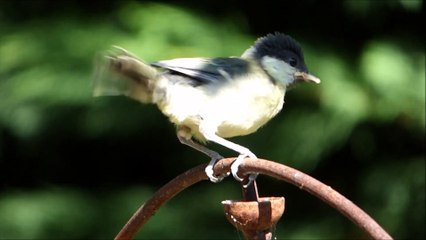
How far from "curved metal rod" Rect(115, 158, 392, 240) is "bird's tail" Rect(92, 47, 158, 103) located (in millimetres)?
338

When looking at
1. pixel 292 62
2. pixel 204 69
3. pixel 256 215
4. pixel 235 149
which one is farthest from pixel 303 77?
pixel 256 215

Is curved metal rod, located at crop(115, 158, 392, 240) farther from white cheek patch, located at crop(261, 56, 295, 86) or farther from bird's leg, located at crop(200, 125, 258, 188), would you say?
white cheek patch, located at crop(261, 56, 295, 86)

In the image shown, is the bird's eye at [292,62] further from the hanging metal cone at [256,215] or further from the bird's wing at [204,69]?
the hanging metal cone at [256,215]

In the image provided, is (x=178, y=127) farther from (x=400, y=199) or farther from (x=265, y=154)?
(x=400, y=199)

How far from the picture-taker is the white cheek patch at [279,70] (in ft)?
7.75

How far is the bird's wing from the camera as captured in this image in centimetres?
219

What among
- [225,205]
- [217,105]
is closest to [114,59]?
[217,105]

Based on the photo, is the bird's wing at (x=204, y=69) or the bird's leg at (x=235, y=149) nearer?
the bird's leg at (x=235, y=149)

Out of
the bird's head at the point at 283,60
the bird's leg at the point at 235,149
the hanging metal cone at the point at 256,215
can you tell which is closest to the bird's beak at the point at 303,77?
the bird's head at the point at 283,60

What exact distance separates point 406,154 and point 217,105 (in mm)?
1263

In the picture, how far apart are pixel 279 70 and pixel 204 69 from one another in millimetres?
235

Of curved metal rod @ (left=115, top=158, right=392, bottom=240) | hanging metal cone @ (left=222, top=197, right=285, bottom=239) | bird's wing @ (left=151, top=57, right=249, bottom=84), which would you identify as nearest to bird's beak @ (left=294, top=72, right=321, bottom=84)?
bird's wing @ (left=151, top=57, right=249, bottom=84)

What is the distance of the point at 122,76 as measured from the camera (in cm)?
204

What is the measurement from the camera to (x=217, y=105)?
215cm
